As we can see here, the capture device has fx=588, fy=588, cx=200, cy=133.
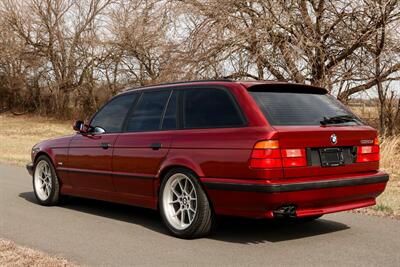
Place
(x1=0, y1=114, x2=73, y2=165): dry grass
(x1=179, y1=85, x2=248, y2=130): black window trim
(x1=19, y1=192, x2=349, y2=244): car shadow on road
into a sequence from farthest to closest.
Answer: (x1=0, y1=114, x2=73, y2=165): dry grass, (x1=19, y1=192, x2=349, y2=244): car shadow on road, (x1=179, y1=85, x2=248, y2=130): black window trim

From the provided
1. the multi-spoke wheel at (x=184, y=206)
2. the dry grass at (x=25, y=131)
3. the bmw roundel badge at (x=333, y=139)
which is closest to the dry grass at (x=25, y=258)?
the multi-spoke wheel at (x=184, y=206)

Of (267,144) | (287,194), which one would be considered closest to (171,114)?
(267,144)

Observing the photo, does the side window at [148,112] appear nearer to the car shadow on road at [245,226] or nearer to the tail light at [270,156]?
the car shadow on road at [245,226]

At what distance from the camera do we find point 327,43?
611 inches

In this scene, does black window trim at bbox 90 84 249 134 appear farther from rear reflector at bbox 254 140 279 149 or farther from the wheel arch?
the wheel arch

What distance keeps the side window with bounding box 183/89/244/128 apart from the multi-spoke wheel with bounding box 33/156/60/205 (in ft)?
9.14

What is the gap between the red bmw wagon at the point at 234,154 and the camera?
18.2ft

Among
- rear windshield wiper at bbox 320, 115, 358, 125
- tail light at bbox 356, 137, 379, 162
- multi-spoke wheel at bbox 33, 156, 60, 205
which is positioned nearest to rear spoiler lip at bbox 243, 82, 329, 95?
rear windshield wiper at bbox 320, 115, 358, 125

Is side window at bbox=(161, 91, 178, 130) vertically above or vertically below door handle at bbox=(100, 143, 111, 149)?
above

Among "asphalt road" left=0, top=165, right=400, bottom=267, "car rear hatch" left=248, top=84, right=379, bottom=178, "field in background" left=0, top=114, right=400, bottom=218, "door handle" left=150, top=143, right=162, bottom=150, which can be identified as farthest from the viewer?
"field in background" left=0, top=114, right=400, bottom=218

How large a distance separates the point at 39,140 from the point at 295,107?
1940 cm

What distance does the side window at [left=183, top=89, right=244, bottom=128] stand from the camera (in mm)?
5929

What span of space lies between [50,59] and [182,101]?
29355mm

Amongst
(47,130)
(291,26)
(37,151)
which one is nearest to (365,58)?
(291,26)
